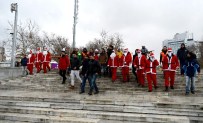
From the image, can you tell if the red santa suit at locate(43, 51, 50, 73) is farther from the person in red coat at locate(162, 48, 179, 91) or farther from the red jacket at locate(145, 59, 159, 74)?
the person in red coat at locate(162, 48, 179, 91)

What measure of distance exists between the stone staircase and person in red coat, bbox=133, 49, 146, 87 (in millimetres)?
443

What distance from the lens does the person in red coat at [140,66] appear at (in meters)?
14.1

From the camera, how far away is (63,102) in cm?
1188

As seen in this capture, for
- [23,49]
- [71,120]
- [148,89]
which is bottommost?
[71,120]

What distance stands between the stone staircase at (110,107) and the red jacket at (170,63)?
3.32 ft

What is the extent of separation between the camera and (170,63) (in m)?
13.8

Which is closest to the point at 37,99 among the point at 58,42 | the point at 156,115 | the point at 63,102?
the point at 63,102

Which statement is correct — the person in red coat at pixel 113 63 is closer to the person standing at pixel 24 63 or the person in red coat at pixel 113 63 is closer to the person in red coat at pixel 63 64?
the person in red coat at pixel 63 64

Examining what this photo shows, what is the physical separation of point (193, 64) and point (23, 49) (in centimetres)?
3097

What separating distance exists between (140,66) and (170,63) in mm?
1434

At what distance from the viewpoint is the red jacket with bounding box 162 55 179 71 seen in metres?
13.7

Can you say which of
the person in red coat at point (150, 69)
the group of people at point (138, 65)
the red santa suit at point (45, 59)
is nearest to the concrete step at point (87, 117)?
the group of people at point (138, 65)

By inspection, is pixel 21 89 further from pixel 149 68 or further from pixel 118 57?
pixel 149 68

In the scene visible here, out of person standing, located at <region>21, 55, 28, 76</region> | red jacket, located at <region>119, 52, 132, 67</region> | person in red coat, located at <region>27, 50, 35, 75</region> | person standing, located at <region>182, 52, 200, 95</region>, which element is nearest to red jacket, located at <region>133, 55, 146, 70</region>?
red jacket, located at <region>119, 52, 132, 67</region>
